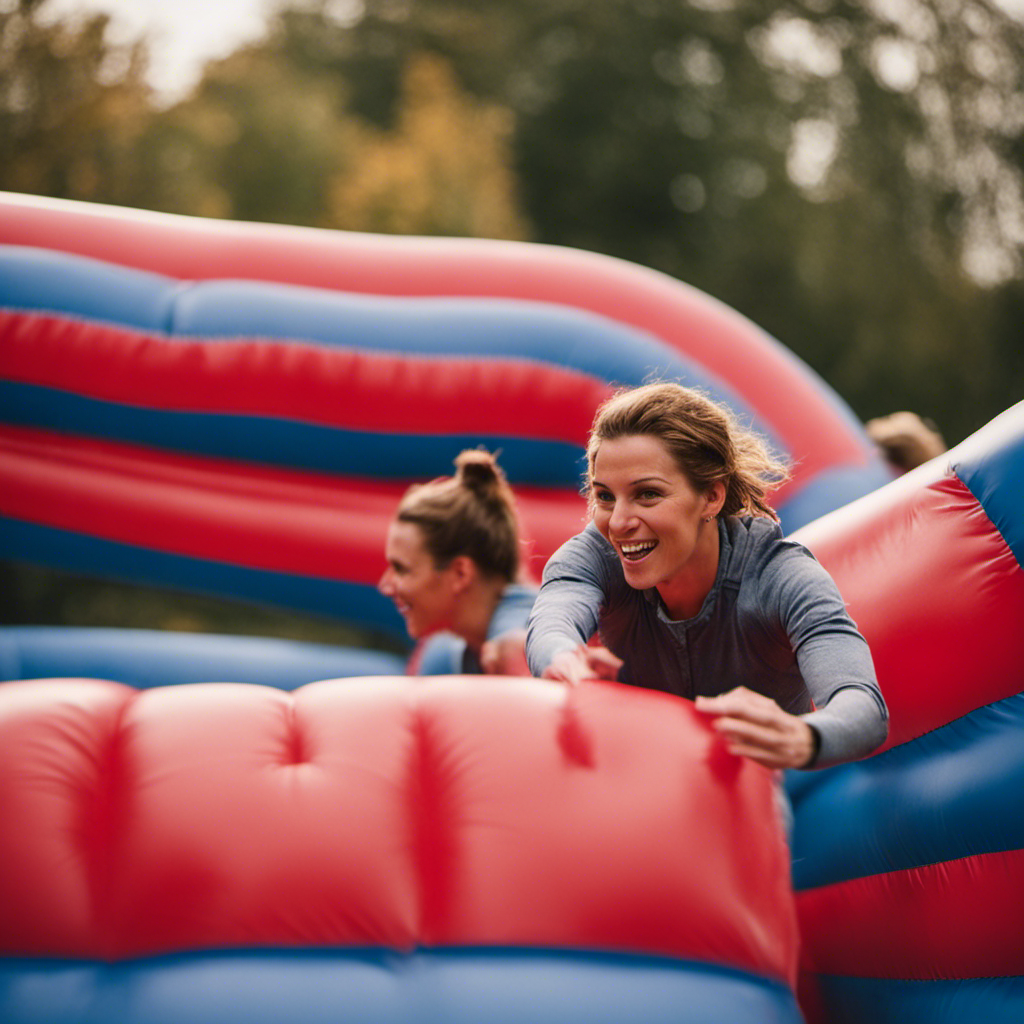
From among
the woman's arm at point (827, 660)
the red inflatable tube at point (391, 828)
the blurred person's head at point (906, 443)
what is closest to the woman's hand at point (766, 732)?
the woman's arm at point (827, 660)

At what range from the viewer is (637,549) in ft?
4.78

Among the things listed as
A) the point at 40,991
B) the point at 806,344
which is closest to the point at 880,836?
the point at 40,991

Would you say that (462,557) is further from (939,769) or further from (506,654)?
(939,769)

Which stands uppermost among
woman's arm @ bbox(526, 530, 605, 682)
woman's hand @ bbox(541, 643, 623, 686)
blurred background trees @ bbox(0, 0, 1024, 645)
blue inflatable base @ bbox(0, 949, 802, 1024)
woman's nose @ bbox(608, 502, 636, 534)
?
blurred background trees @ bbox(0, 0, 1024, 645)

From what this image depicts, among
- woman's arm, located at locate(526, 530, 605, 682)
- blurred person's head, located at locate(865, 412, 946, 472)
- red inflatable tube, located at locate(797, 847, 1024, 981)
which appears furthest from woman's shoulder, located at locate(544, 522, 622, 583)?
blurred person's head, located at locate(865, 412, 946, 472)

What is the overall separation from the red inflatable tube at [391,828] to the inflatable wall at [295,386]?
1.58m

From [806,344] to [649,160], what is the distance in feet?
9.92

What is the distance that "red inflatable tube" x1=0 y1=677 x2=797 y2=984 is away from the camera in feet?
3.84

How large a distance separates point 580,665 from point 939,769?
1.73ft

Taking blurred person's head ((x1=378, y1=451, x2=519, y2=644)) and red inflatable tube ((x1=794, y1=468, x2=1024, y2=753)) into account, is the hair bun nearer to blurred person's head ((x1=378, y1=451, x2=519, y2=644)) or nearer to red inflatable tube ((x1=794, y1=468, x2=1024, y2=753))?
blurred person's head ((x1=378, y1=451, x2=519, y2=644))

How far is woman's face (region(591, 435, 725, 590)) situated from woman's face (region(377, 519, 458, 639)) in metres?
0.81

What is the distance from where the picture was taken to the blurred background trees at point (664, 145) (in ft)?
29.4

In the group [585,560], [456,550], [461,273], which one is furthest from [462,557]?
[461,273]

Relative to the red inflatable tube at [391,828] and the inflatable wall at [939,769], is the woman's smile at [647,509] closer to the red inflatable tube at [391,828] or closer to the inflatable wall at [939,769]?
the red inflatable tube at [391,828]
